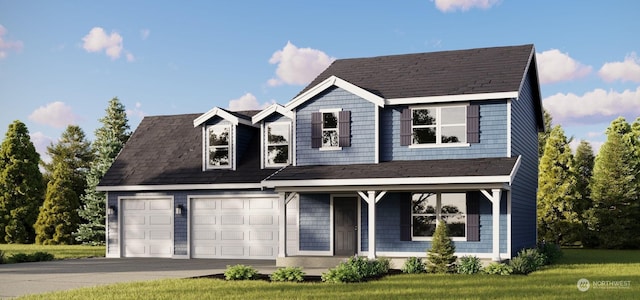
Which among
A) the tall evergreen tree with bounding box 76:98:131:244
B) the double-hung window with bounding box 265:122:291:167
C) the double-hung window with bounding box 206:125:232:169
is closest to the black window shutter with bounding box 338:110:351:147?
the double-hung window with bounding box 265:122:291:167

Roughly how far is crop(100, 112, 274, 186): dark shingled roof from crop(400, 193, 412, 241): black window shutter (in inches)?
224

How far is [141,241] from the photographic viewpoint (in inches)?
1128

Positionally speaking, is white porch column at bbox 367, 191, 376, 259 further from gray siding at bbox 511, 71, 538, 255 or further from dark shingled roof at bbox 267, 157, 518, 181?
gray siding at bbox 511, 71, 538, 255

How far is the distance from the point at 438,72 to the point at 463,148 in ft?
10.4

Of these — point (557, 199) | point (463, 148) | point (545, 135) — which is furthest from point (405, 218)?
point (545, 135)

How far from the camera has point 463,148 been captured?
2283cm

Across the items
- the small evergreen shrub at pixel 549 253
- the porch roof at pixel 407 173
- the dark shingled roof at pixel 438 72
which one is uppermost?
the dark shingled roof at pixel 438 72

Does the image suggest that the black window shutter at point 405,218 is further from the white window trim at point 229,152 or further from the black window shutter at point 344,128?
the white window trim at point 229,152

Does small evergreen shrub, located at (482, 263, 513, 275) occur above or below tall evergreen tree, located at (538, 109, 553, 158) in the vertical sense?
below

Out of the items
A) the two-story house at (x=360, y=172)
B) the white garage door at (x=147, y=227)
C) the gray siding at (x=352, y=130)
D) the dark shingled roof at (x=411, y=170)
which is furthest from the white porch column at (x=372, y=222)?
the white garage door at (x=147, y=227)

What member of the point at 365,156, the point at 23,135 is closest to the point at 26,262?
the point at 365,156

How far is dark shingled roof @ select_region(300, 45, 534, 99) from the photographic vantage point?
23.1 metres

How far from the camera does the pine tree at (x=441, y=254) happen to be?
20.1m

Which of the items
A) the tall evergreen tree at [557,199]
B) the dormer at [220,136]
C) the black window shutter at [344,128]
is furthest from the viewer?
the tall evergreen tree at [557,199]
